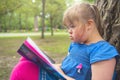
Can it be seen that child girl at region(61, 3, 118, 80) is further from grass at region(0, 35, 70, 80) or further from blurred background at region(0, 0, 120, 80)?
grass at region(0, 35, 70, 80)

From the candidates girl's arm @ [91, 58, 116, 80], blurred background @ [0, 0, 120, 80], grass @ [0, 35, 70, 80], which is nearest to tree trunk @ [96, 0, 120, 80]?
blurred background @ [0, 0, 120, 80]

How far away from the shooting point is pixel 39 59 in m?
1.79

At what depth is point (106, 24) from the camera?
2.40m

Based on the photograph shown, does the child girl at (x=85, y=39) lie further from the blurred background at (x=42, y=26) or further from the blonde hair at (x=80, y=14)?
the blurred background at (x=42, y=26)

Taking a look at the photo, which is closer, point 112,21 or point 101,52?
point 101,52

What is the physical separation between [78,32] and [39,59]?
28cm

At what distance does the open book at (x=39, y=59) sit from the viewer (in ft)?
5.74

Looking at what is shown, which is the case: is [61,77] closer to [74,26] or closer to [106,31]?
[74,26]

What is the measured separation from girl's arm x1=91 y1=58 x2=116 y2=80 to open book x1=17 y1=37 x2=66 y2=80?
0.21 m

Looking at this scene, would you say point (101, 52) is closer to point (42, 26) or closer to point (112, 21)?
point (112, 21)

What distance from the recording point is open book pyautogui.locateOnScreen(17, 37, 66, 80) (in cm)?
175

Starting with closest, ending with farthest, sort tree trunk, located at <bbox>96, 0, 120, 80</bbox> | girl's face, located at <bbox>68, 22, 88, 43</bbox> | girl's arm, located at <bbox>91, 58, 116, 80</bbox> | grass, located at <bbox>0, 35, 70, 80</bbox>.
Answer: girl's arm, located at <bbox>91, 58, 116, 80</bbox> < girl's face, located at <bbox>68, 22, 88, 43</bbox> < tree trunk, located at <bbox>96, 0, 120, 80</bbox> < grass, located at <bbox>0, 35, 70, 80</bbox>

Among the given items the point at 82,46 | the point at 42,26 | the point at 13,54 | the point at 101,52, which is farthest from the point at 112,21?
the point at 42,26

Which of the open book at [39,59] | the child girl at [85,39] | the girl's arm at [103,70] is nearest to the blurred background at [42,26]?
the child girl at [85,39]
